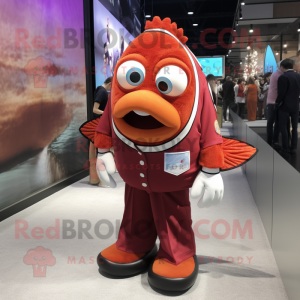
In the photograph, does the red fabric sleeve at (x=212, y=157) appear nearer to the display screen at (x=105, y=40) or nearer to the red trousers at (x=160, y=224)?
the red trousers at (x=160, y=224)

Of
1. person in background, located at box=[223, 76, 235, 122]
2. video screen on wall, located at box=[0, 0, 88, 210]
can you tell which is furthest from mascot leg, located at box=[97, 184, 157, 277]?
person in background, located at box=[223, 76, 235, 122]

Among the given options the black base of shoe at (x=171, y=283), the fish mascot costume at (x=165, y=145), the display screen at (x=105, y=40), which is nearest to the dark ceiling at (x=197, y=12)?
the display screen at (x=105, y=40)

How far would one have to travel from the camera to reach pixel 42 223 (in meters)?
2.96

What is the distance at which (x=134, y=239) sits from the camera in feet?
6.98

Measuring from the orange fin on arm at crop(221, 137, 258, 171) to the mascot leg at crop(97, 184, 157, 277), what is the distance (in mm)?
517

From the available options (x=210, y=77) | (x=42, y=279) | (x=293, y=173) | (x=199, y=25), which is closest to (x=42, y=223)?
(x=42, y=279)

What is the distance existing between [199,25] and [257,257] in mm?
11839

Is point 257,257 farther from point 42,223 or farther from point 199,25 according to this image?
point 199,25

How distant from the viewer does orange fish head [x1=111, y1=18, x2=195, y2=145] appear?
164 cm

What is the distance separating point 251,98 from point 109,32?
459 centimetres

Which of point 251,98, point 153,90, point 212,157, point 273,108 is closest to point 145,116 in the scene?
point 153,90

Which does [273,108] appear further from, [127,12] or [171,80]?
[171,80]

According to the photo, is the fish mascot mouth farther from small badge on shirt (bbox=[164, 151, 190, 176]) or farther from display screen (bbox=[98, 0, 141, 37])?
display screen (bbox=[98, 0, 141, 37])

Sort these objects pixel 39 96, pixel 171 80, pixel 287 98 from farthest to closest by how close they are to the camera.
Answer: pixel 287 98 < pixel 39 96 < pixel 171 80
